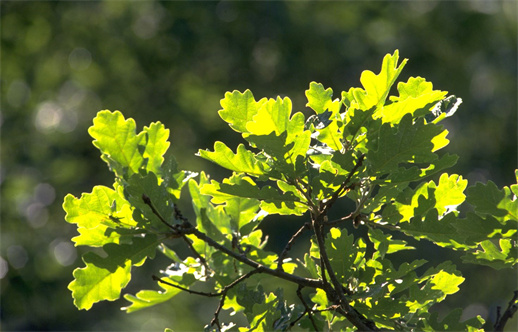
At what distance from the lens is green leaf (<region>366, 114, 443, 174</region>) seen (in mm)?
1301

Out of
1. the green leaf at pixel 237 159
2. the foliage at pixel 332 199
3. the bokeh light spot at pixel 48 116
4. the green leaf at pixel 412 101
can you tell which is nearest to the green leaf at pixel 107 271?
the foliage at pixel 332 199

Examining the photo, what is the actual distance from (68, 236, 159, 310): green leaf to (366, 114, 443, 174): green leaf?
56 centimetres

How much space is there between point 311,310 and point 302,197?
26cm

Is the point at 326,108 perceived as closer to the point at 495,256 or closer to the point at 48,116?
the point at 495,256

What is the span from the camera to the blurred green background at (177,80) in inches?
399

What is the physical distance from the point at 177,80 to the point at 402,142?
442 inches

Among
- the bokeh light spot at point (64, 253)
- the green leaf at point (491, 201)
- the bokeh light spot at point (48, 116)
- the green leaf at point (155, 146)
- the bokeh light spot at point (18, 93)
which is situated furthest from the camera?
the bokeh light spot at point (18, 93)

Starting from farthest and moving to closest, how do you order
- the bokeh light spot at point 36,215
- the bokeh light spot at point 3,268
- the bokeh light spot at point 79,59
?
the bokeh light spot at point 79,59 < the bokeh light spot at point 36,215 < the bokeh light spot at point 3,268

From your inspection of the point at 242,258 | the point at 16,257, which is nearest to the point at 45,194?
the point at 16,257

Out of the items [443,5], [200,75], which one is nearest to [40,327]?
[200,75]

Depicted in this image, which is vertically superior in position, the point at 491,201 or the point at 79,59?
the point at 79,59

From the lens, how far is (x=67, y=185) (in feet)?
36.2

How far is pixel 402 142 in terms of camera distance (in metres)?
1.31

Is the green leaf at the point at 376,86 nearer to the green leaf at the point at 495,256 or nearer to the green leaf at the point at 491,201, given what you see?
the green leaf at the point at 491,201
